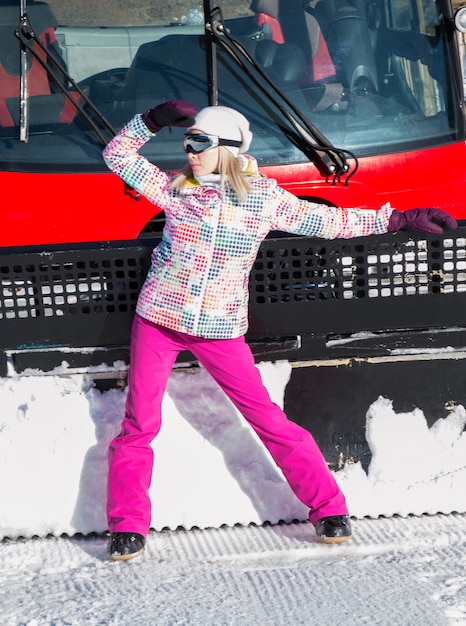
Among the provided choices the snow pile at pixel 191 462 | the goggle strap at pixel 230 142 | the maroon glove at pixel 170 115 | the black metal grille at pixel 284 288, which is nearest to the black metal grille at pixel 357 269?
the black metal grille at pixel 284 288

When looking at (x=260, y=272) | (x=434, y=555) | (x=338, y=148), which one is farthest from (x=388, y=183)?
(x=434, y=555)

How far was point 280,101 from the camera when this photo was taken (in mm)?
4523

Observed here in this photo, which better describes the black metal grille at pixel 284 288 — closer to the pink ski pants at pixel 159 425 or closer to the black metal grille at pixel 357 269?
the black metal grille at pixel 357 269

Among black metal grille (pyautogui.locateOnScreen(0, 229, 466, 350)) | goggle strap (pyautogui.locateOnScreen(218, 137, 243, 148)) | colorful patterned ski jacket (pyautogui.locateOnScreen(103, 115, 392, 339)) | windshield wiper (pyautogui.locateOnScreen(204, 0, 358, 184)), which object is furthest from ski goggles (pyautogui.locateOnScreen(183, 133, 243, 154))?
windshield wiper (pyautogui.locateOnScreen(204, 0, 358, 184))

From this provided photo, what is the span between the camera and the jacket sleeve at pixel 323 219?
372 centimetres

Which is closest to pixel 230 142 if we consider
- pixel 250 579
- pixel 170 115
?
pixel 170 115

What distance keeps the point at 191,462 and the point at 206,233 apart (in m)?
0.93

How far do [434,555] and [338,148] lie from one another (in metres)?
1.79

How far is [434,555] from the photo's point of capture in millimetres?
3701

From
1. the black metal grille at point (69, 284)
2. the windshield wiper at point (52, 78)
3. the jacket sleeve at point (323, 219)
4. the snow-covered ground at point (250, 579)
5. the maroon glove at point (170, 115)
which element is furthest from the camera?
the windshield wiper at point (52, 78)

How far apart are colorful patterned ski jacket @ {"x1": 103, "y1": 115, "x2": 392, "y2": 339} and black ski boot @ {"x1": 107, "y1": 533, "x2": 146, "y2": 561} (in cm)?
73

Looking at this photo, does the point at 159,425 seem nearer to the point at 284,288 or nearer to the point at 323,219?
the point at 284,288

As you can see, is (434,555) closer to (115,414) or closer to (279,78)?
(115,414)

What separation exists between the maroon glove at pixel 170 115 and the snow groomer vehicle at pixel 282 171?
49cm
